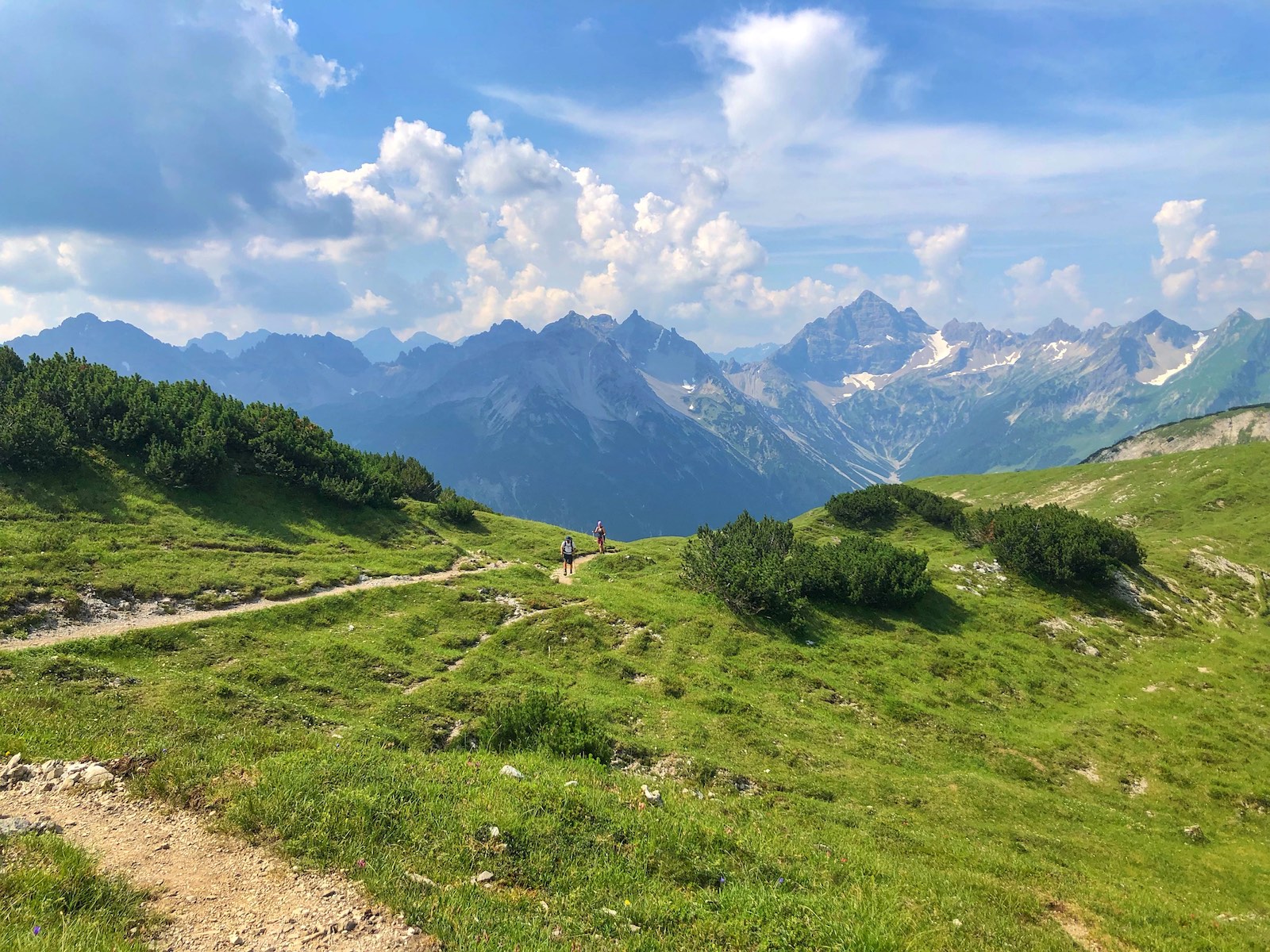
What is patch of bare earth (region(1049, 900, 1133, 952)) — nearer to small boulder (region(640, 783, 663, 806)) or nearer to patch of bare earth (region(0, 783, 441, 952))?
small boulder (region(640, 783, 663, 806))

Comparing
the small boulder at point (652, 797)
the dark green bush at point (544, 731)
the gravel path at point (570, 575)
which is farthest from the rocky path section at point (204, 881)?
the gravel path at point (570, 575)

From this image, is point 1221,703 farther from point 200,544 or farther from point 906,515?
point 200,544

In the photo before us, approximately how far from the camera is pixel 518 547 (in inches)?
1789

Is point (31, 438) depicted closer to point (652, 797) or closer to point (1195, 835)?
point (652, 797)

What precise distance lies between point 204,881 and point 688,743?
14.7 metres

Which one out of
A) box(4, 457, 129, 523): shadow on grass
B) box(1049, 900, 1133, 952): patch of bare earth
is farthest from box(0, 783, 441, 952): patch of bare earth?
box(4, 457, 129, 523): shadow on grass

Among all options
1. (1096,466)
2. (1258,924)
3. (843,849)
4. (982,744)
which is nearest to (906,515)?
(982,744)

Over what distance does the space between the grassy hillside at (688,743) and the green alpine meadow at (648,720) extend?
0.36ft

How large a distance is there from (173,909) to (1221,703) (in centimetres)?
4570

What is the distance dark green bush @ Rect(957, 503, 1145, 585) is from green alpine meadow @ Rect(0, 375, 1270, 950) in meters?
0.31

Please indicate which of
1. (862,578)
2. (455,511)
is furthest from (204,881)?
(455,511)

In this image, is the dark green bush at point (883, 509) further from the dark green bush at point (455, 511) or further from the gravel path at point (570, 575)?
the dark green bush at point (455, 511)

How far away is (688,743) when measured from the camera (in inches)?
782

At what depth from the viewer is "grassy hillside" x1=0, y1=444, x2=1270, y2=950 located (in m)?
9.69
